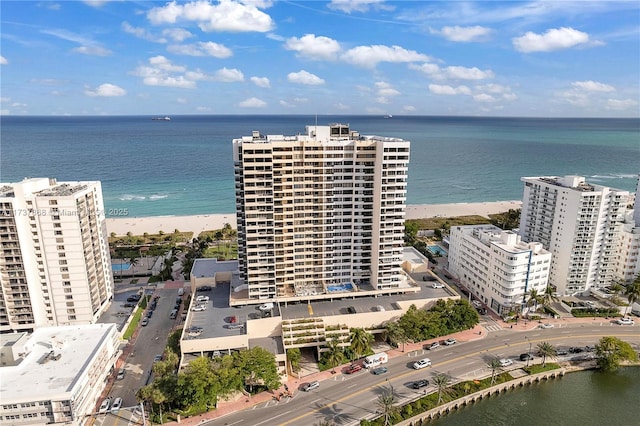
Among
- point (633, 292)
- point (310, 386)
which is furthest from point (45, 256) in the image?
point (633, 292)

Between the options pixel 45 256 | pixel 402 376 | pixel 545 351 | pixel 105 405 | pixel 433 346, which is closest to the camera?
pixel 105 405

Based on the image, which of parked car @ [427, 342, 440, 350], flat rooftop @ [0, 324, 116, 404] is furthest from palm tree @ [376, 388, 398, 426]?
flat rooftop @ [0, 324, 116, 404]

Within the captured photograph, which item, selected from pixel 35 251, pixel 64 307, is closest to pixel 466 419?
Answer: pixel 64 307

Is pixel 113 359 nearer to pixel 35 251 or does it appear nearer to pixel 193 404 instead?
pixel 193 404

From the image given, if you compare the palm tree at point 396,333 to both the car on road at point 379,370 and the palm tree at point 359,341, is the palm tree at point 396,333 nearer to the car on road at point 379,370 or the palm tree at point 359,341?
the palm tree at point 359,341

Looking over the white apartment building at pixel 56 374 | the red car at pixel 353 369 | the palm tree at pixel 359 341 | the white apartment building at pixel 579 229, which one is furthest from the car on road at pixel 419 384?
the white apartment building at pixel 579 229

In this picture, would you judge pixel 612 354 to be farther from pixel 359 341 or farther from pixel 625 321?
pixel 359 341
